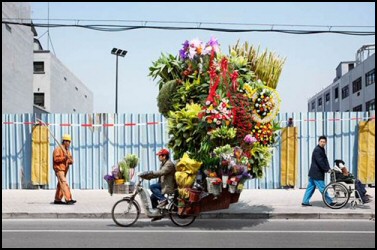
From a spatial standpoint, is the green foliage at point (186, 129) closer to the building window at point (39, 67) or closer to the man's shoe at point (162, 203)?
the man's shoe at point (162, 203)

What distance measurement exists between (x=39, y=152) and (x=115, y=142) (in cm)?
246

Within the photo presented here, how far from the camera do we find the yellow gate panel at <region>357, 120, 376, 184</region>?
16.1 meters

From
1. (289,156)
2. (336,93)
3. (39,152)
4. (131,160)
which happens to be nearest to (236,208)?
(289,156)

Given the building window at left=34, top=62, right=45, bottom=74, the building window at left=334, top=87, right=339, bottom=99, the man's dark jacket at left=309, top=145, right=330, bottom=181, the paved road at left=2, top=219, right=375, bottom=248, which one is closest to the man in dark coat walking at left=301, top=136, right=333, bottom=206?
the man's dark jacket at left=309, top=145, right=330, bottom=181

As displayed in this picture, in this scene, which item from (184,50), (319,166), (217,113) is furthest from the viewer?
(319,166)

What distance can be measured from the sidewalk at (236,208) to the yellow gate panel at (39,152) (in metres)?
1.76

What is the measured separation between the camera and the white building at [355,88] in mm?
52156

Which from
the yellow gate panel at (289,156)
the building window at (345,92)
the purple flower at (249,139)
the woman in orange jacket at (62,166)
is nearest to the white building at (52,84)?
the yellow gate panel at (289,156)

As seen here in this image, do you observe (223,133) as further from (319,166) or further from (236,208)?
(319,166)

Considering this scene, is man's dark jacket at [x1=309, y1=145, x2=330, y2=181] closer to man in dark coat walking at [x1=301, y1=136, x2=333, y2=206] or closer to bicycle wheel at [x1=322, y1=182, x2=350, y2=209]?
man in dark coat walking at [x1=301, y1=136, x2=333, y2=206]

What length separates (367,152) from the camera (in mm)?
16156

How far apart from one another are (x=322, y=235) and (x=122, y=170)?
27.5 feet

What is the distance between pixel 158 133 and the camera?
16.6 m

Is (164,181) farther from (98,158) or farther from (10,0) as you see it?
(10,0)
